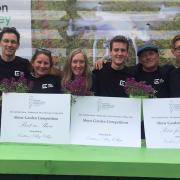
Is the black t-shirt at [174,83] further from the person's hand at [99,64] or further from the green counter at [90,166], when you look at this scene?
the green counter at [90,166]

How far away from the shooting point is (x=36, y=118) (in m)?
2.66

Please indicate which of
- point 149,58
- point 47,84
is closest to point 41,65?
point 47,84

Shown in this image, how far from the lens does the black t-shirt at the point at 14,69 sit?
4.14 meters

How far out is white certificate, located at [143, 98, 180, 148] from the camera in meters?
2.58

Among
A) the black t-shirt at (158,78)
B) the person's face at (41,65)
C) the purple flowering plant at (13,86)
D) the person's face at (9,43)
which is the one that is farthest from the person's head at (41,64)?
the purple flowering plant at (13,86)

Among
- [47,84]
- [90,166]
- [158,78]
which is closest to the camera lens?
[90,166]

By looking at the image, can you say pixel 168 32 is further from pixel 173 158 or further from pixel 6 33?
pixel 173 158

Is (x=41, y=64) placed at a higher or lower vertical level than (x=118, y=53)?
lower

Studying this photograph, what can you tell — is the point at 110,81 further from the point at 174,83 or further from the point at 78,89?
the point at 78,89

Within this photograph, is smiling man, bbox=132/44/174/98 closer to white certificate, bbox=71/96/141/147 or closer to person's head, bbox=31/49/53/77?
person's head, bbox=31/49/53/77

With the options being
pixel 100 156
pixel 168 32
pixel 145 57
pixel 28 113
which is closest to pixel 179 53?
pixel 145 57

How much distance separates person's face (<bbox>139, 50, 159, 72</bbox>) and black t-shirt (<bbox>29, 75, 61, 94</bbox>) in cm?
89

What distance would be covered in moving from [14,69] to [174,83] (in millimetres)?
1602

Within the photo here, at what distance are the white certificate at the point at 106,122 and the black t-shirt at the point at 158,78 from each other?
3.86ft
